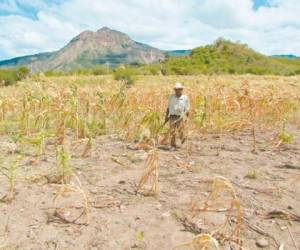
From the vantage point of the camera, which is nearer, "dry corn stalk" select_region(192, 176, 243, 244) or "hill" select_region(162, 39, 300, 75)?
"dry corn stalk" select_region(192, 176, 243, 244)

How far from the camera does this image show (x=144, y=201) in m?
3.37

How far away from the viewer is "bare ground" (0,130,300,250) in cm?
280

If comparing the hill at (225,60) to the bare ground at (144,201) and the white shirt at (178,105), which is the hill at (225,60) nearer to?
the white shirt at (178,105)

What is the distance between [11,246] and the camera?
2725mm

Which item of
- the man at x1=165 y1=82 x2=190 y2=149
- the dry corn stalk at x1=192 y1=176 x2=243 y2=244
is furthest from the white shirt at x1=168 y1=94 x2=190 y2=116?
the dry corn stalk at x1=192 y1=176 x2=243 y2=244

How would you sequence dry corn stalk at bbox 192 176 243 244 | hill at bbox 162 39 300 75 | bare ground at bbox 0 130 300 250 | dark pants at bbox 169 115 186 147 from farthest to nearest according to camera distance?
hill at bbox 162 39 300 75, dark pants at bbox 169 115 186 147, bare ground at bbox 0 130 300 250, dry corn stalk at bbox 192 176 243 244

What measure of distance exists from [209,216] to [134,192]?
0.73 metres

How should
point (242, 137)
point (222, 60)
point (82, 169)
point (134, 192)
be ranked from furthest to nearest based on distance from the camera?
point (222, 60), point (242, 137), point (82, 169), point (134, 192)

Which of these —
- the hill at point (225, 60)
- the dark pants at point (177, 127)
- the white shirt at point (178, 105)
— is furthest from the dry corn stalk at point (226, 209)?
the hill at point (225, 60)

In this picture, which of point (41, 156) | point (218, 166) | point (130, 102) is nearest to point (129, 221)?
point (218, 166)

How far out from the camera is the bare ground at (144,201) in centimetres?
280

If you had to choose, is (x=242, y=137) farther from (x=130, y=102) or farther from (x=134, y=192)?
(x=134, y=192)

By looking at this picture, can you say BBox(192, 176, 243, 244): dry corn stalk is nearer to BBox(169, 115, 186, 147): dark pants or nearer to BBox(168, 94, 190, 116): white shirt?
BBox(169, 115, 186, 147): dark pants

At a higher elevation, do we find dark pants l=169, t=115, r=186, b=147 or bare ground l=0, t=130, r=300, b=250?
dark pants l=169, t=115, r=186, b=147
